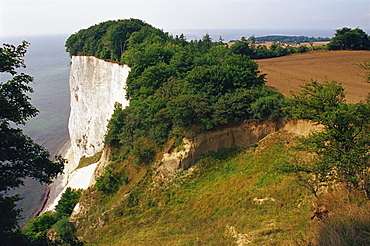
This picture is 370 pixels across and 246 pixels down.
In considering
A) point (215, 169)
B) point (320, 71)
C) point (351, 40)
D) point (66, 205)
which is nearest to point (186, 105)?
point (215, 169)

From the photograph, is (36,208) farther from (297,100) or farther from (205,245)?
(297,100)

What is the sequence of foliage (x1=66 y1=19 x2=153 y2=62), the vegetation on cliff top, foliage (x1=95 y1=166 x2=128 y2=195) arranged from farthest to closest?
foliage (x1=66 y1=19 x2=153 y2=62), foliage (x1=95 y1=166 x2=128 y2=195), the vegetation on cliff top

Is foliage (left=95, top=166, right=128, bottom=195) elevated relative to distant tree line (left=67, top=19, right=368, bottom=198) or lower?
lower

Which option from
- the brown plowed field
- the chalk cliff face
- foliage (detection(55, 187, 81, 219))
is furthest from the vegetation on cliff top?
the chalk cliff face

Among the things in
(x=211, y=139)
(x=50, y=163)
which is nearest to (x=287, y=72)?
(x=211, y=139)

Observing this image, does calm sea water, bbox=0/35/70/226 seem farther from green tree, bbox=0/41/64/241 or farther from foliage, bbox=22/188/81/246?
green tree, bbox=0/41/64/241

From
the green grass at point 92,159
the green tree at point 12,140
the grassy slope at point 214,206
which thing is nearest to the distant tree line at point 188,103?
the grassy slope at point 214,206
